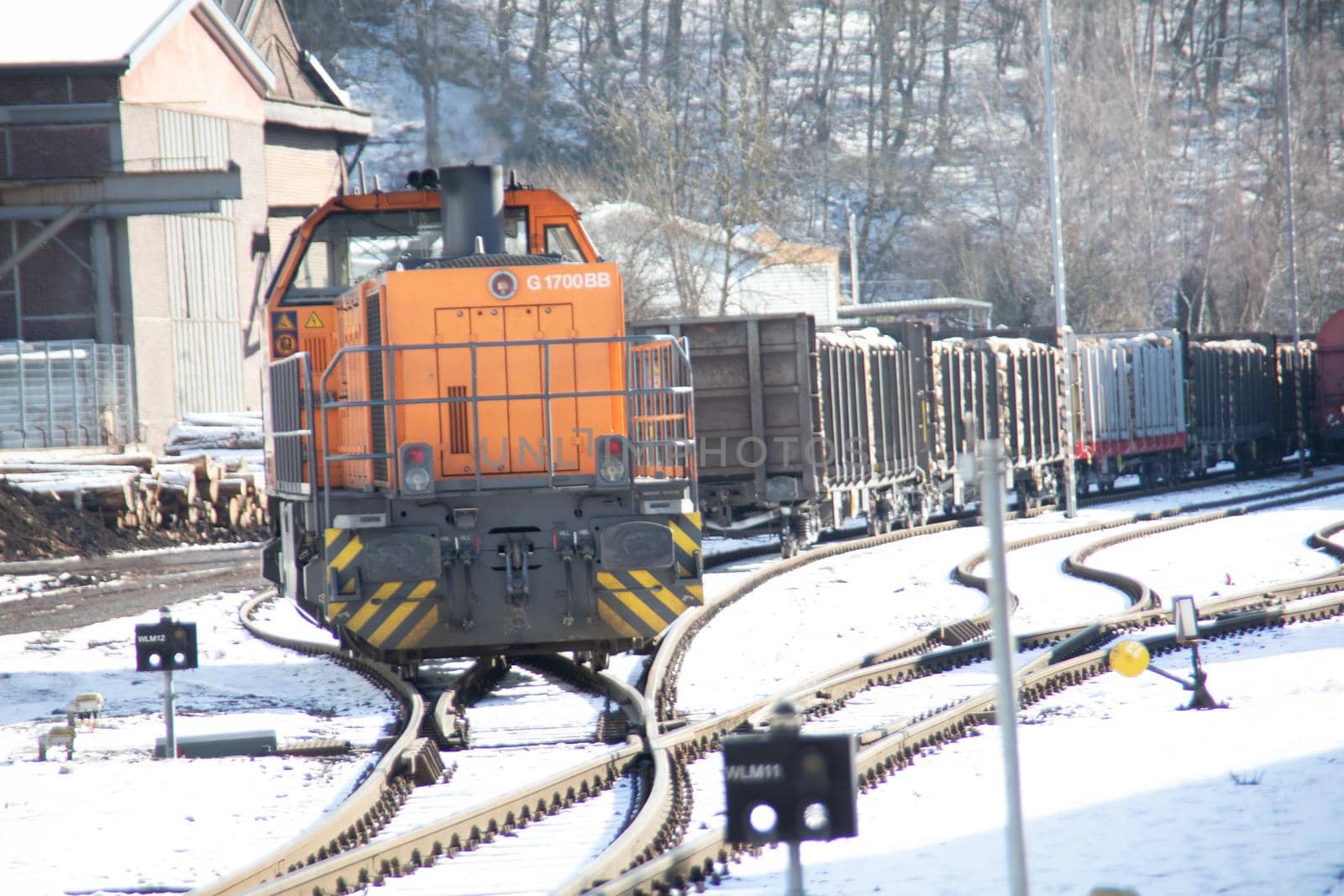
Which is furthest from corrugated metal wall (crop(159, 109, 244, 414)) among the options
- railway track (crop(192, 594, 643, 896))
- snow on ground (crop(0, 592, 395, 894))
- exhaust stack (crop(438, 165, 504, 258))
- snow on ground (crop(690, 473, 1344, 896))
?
snow on ground (crop(690, 473, 1344, 896))

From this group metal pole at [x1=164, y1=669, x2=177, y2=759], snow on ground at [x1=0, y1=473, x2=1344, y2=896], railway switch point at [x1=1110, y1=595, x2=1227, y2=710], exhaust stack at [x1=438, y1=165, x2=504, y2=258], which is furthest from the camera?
exhaust stack at [x1=438, y1=165, x2=504, y2=258]

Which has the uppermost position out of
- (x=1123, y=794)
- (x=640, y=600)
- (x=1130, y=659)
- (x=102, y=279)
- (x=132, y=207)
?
(x=132, y=207)

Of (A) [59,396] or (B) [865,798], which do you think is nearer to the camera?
(B) [865,798]

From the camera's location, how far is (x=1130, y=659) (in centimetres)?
778

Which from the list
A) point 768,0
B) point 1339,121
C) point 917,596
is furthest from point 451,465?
point 768,0

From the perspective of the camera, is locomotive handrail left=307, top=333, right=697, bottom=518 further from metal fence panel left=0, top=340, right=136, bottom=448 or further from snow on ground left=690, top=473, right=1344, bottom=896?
metal fence panel left=0, top=340, right=136, bottom=448

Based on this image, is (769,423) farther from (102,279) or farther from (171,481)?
(102,279)

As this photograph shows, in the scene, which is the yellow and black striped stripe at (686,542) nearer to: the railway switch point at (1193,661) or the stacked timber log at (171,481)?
the railway switch point at (1193,661)

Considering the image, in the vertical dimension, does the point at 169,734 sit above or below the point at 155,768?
above

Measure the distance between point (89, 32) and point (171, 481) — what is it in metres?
12.2

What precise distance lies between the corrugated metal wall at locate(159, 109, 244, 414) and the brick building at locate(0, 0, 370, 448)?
34 millimetres

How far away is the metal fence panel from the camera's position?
84.4 feet

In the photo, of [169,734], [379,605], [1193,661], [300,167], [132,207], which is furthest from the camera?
[300,167]

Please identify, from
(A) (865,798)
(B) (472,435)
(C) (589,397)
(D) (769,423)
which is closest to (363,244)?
(B) (472,435)
